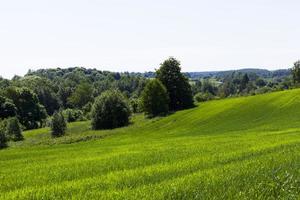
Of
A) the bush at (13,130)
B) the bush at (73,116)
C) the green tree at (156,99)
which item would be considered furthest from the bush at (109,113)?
the bush at (73,116)

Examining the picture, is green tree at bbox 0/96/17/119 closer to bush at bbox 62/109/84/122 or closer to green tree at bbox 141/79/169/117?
bush at bbox 62/109/84/122

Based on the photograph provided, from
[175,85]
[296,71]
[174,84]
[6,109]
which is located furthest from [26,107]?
[296,71]

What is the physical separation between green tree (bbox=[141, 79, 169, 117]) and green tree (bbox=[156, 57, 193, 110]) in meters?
6.28

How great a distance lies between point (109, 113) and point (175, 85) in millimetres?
16957

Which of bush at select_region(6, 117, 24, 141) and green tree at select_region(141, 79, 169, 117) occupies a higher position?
green tree at select_region(141, 79, 169, 117)

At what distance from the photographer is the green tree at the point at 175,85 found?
103 m

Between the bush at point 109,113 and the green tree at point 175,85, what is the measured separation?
38.2 ft

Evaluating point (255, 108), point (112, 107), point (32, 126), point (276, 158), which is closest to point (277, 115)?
point (255, 108)

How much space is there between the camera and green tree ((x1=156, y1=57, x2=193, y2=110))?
339ft

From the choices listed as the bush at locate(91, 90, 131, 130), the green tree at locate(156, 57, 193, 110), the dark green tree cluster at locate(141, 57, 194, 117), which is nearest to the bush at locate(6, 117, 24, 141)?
the bush at locate(91, 90, 131, 130)

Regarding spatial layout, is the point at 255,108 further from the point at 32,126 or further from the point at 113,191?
the point at 32,126

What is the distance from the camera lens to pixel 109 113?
96875 mm

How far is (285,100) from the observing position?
7731cm

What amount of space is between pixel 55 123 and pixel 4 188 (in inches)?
3129
